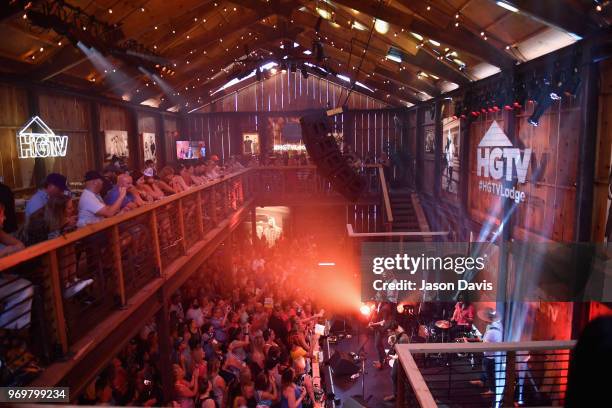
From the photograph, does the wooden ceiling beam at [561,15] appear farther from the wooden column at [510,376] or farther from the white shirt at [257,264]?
the white shirt at [257,264]

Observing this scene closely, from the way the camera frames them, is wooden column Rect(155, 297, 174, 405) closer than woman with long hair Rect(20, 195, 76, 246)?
No

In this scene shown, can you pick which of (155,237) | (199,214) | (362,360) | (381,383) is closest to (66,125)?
(199,214)

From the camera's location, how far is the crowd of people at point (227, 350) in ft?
19.1

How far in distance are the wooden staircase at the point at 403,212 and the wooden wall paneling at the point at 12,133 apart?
32.1ft

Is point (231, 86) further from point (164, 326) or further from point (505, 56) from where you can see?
point (164, 326)

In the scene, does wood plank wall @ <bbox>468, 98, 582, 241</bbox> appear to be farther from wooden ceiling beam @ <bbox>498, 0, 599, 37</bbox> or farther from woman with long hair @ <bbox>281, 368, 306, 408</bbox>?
woman with long hair @ <bbox>281, 368, 306, 408</bbox>

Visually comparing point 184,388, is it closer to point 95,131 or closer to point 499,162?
point 499,162

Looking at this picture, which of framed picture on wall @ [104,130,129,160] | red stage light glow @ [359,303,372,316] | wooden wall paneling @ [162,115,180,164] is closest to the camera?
red stage light glow @ [359,303,372,316]

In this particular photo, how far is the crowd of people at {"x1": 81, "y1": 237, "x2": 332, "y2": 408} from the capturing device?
582cm

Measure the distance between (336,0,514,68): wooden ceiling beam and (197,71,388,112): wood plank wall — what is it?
11.8m

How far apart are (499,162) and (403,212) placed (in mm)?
5528

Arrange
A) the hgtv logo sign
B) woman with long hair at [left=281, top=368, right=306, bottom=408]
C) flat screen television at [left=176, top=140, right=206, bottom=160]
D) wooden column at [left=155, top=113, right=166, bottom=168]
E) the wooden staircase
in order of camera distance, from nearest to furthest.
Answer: woman with long hair at [left=281, top=368, right=306, bottom=408]
the hgtv logo sign
the wooden staircase
wooden column at [left=155, top=113, right=166, bottom=168]
flat screen television at [left=176, top=140, right=206, bottom=160]

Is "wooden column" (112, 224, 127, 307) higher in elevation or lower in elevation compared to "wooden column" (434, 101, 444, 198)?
lower

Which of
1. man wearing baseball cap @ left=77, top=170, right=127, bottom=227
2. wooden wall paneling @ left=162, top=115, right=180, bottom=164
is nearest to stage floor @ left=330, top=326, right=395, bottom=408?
man wearing baseball cap @ left=77, top=170, right=127, bottom=227
